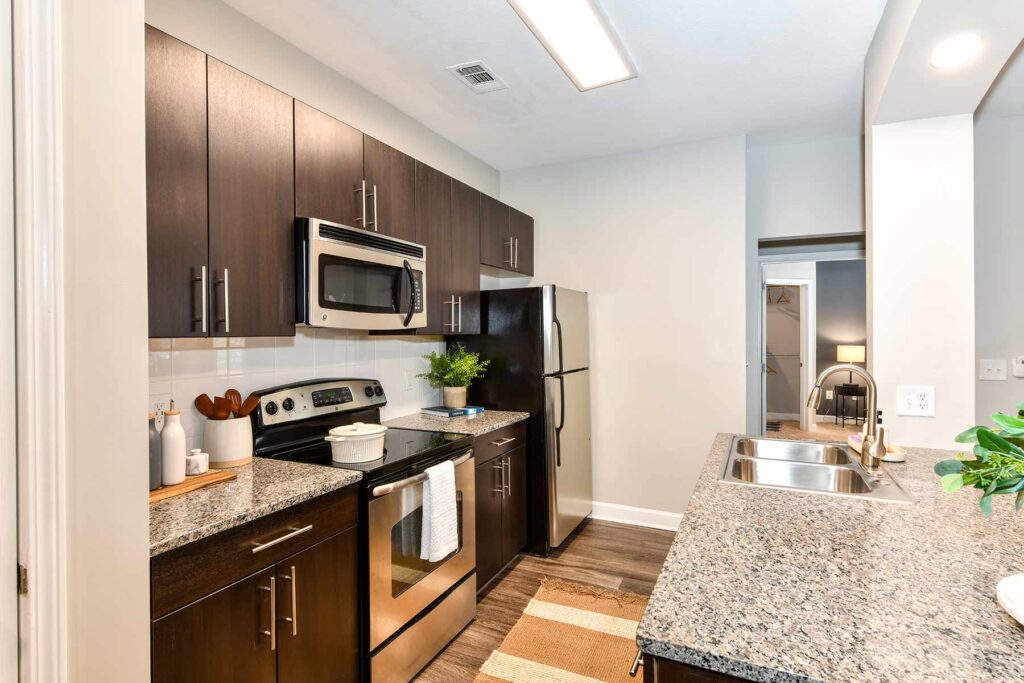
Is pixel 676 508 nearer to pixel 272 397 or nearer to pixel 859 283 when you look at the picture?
pixel 859 283

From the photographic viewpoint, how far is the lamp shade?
3.57 m

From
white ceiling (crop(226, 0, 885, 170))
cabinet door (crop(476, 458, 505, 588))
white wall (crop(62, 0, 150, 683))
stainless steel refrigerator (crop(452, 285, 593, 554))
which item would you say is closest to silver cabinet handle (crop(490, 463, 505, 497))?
→ cabinet door (crop(476, 458, 505, 588))

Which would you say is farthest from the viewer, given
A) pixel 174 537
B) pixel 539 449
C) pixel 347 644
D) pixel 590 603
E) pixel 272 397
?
pixel 539 449

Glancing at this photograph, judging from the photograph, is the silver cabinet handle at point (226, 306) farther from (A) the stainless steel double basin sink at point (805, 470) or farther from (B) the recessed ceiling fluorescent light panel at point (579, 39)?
(A) the stainless steel double basin sink at point (805, 470)

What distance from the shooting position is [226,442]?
1878 mm

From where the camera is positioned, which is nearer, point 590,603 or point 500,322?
point 590,603

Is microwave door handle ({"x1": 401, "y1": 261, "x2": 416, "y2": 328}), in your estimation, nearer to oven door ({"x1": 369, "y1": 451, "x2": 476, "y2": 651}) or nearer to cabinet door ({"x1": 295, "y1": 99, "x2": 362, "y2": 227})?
cabinet door ({"x1": 295, "y1": 99, "x2": 362, "y2": 227})

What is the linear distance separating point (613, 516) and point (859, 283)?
93.7 inches

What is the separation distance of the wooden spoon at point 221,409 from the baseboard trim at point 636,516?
2722 mm

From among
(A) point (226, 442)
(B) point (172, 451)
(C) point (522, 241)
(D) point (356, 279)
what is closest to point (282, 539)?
(B) point (172, 451)

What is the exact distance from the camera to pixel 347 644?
1780 mm

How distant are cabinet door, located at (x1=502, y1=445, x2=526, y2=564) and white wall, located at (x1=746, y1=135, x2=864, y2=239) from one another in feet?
7.76

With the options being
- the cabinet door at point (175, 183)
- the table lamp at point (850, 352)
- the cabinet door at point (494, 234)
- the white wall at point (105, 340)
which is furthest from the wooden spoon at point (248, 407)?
the table lamp at point (850, 352)

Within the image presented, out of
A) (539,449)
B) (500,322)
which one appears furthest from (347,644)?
(500,322)
